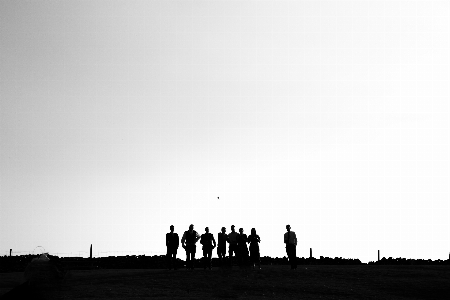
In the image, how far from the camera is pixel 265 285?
2044 cm

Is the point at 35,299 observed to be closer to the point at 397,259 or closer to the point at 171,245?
the point at 171,245

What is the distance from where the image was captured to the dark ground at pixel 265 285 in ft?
60.0

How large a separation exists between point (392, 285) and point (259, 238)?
6768 millimetres

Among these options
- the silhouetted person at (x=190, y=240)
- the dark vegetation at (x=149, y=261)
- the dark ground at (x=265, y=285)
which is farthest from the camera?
the dark vegetation at (x=149, y=261)

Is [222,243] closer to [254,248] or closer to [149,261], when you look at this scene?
[254,248]

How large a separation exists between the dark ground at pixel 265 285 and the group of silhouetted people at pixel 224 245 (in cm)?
143

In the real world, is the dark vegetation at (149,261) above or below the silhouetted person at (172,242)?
below

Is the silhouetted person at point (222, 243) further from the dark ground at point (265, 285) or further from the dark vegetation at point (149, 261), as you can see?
the dark vegetation at point (149, 261)

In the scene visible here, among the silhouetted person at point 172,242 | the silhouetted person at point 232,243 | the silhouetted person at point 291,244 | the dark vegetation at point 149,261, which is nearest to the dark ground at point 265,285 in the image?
the silhouetted person at point 291,244

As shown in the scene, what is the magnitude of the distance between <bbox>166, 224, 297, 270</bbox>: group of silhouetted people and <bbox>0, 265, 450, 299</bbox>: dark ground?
1.43m

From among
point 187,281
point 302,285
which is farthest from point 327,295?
point 187,281

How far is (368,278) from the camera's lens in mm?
22922

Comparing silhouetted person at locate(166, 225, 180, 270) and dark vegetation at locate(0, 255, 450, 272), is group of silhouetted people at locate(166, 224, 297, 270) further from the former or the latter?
dark vegetation at locate(0, 255, 450, 272)

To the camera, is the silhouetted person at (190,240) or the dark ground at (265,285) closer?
the dark ground at (265,285)
